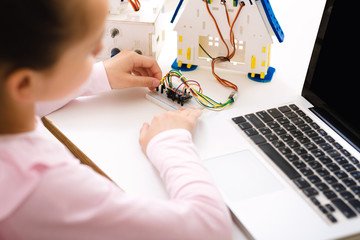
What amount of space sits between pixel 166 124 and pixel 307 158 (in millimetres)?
278

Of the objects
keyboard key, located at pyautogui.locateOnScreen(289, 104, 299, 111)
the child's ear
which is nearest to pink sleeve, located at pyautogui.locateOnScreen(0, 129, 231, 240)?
the child's ear

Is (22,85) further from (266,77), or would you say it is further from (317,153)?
(266,77)

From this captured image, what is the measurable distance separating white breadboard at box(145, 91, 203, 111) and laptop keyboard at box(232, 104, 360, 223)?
122 mm

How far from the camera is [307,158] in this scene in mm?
715

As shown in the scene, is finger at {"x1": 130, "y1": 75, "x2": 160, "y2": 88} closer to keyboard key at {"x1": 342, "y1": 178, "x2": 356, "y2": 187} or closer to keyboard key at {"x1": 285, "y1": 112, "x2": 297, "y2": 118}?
keyboard key at {"x1": 285, "y1": 112, "x2": 297, "y2": 118}

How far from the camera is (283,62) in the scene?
1111 mm

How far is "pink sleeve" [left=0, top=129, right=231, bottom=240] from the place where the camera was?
489 mm

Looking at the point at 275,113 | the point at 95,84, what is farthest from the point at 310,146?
the point at 95,84

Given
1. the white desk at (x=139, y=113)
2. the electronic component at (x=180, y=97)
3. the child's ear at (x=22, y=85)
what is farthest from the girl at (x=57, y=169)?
the electronic component at (x=180, y=97)

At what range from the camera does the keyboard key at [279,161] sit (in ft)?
2.26

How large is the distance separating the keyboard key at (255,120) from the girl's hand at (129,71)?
0.82ft

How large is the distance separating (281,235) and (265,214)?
0.04 metres

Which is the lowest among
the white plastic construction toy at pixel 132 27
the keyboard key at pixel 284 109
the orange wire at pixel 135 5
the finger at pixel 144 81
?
the keyboard key at pixel 284 109

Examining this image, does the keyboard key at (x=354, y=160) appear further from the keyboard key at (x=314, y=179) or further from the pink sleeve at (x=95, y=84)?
the pink sleeve at (x=95, y=84)
